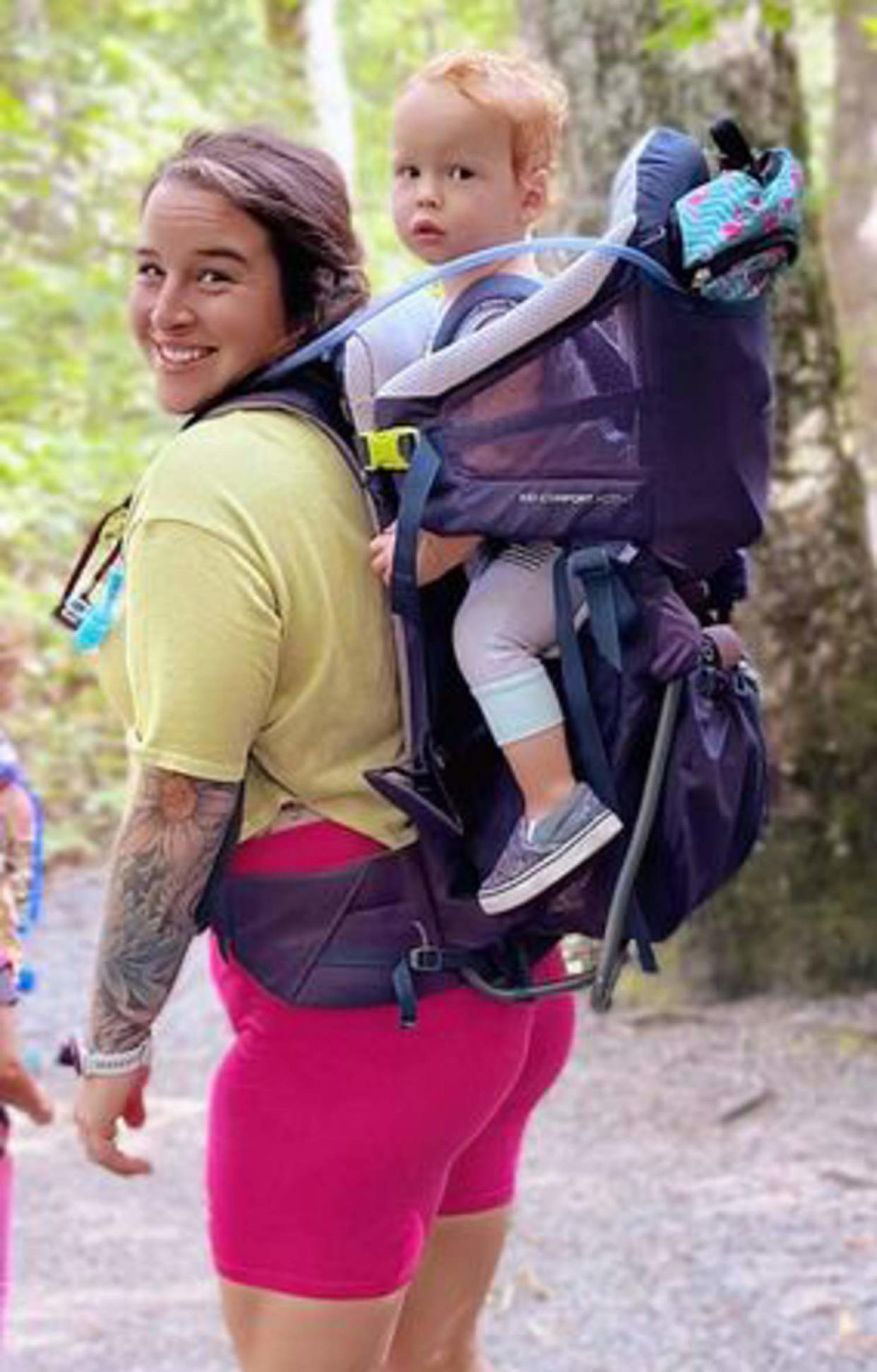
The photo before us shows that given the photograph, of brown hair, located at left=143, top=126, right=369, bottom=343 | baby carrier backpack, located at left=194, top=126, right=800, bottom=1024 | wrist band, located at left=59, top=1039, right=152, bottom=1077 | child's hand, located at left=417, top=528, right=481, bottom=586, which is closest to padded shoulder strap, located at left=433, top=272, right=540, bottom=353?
baby carrier backpack, located at left=194, top=126, right=800, bottom=1024

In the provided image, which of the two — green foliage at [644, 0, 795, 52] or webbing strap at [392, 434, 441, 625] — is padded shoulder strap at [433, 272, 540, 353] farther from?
green foliage at [644, 0, 795, 52]

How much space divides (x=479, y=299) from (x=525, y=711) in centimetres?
49

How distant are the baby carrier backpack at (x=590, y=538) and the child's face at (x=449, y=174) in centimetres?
24

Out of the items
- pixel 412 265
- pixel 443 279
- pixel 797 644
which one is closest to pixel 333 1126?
pixel 443 279

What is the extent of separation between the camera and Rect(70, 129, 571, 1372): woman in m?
2.21

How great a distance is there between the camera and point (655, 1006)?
685 centimetres

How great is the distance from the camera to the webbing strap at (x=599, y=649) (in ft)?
7.43

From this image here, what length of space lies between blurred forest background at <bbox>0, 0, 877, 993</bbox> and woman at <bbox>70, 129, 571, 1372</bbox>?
11.8 ft

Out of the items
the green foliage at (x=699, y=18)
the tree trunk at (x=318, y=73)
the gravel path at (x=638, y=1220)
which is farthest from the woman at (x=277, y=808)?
the tree trunk at (x=318, y=73)

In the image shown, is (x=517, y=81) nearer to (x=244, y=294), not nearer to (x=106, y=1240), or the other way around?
(x=244, y=294)

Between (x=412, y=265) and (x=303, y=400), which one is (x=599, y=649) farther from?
(x=412, y=265)

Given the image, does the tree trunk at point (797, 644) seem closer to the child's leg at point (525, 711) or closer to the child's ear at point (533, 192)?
the child's ear at point (533, 192)

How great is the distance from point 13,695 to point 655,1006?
135 inches

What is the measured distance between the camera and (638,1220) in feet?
17.1
